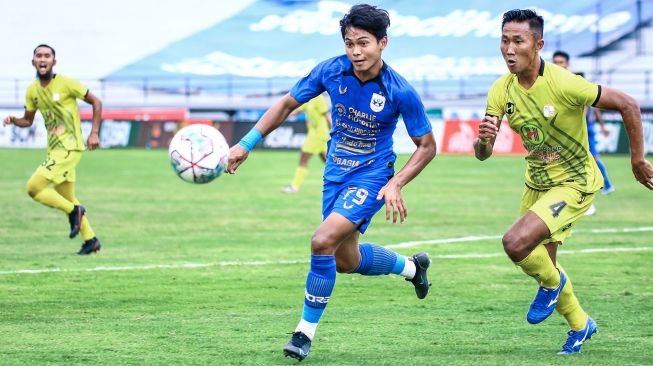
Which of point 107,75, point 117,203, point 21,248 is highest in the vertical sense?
point 21,248

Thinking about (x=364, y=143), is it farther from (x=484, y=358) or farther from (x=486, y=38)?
(x=486, y=38)

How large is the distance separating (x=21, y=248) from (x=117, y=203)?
6.24 metres

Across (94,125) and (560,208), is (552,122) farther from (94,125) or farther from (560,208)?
(94,125)

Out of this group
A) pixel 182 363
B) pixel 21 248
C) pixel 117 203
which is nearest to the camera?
pixel 182 363

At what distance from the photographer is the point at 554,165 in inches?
317

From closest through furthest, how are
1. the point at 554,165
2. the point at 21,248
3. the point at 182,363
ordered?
the point at 182,363 < the point at 554,165 < the point at 21,248

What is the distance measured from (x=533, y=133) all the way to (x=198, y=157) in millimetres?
2541

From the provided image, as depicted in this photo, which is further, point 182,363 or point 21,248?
point 21,248

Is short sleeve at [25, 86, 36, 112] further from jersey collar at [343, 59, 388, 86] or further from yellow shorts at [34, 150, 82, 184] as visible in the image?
jersey collar at [343, 59, 388, 86]

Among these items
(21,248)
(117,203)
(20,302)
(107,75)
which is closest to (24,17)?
(107,75)

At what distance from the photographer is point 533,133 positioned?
7.97 m

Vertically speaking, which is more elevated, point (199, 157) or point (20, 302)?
point (199, 157)

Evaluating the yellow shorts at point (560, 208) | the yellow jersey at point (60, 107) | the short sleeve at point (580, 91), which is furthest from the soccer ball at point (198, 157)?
the yellow jersey at point (60, 107)

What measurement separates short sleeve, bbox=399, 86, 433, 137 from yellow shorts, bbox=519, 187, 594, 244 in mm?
954
